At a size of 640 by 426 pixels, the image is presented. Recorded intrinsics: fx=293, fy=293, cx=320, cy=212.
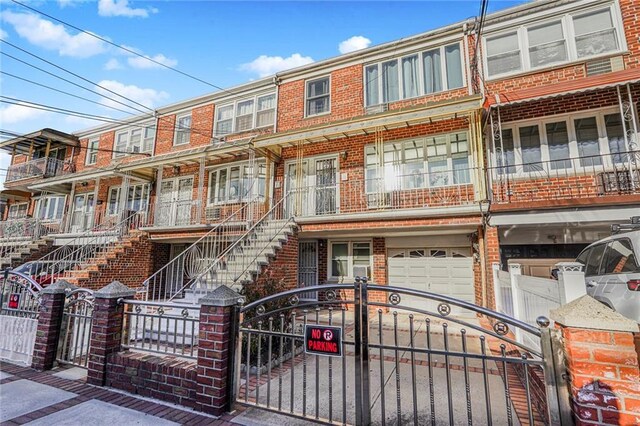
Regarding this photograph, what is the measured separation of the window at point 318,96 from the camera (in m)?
11.1

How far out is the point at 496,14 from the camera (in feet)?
29.2

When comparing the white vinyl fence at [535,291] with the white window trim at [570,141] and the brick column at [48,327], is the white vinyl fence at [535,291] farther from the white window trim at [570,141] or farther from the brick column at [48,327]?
the brick column at [48,327]

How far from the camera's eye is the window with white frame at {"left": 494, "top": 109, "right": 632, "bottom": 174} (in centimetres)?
732

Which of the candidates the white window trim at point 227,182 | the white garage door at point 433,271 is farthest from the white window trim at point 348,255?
the white window trim at point 227,182

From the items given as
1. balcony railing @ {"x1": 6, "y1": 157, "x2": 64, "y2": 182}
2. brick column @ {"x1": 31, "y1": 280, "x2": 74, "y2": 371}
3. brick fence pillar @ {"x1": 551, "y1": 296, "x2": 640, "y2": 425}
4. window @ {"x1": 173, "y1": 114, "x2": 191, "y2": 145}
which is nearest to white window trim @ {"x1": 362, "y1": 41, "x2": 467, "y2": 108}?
window @ {"x1": 173, "y1": 114, "x2": 191, "y2": 145}

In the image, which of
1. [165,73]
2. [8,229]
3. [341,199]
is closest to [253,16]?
[165,73]

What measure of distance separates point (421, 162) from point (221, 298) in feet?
25.7

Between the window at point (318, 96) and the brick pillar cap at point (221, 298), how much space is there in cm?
902

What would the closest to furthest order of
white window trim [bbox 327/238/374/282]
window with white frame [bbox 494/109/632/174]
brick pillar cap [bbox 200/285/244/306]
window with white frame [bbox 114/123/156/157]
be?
brick pillar cap [bbox 200/285/244/306] → window with white frame [bbox 494/109/632/174] → white window trim [bbox 327/238/374/282] → window with white frame [bbox 114/123/156/157]

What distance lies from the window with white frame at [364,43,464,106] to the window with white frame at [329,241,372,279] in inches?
198

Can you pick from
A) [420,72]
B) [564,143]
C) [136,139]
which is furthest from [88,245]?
[564,143]

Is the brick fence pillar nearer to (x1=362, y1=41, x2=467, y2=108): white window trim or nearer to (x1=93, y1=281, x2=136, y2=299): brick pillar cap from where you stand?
(x1=93, y1=281, x2=136, y2=299): brick pillar cap

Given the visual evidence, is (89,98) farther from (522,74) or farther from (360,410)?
(522,74)

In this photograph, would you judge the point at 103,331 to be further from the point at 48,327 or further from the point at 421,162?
the point at 421,162
